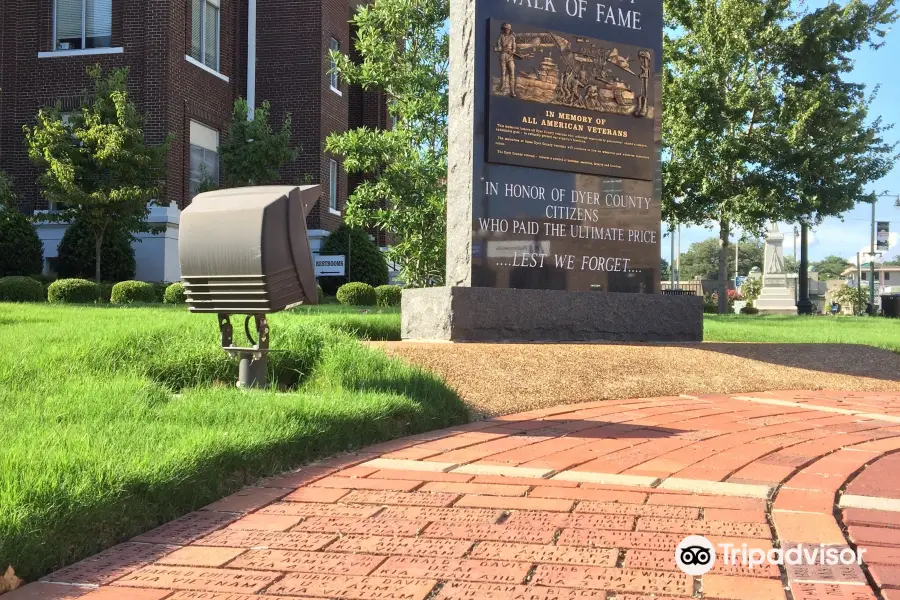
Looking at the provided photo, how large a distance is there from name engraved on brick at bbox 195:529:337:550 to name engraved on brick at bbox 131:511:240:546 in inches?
2.5

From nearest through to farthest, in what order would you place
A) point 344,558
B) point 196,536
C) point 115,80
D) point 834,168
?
point 344,558 < point 196,536 < point 115,80 < point 834,168

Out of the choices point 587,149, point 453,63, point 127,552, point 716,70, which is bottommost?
point 127,552

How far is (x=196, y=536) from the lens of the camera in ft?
9.75

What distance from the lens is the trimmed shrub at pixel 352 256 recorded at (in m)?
23.1

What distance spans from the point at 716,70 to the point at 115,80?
15.7 meters

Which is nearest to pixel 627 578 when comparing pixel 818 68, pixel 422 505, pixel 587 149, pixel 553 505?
pixel 553 505

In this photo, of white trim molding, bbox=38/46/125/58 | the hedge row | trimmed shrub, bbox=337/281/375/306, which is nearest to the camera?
the hedge row

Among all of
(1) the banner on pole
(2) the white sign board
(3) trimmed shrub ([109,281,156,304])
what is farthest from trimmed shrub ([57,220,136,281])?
(1) the banner on pole

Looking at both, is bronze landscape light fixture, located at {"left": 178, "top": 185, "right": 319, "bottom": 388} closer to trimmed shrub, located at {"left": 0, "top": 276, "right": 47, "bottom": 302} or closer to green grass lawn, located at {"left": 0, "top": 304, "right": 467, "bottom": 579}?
green grass lawn, located at {"left": 0, "top": 304, "right": 467, "bottom": 579}

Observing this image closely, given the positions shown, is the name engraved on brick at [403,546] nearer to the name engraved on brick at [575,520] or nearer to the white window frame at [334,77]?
the name engraved on brick at [575,520]

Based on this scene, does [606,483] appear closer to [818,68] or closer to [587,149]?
[587,149]

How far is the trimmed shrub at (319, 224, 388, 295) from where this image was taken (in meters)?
23.1

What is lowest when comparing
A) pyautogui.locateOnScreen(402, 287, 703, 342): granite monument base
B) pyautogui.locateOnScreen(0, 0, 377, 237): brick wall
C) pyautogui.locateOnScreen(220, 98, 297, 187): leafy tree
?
→ pyautogui.locateOnScreen(402, 287, 703, 342): granite monument base

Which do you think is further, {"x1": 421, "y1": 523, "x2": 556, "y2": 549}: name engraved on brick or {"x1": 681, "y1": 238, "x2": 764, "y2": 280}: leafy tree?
{"x1": 681, "y1": 238, "x2": 764, "y2": 280}: leafy tree
